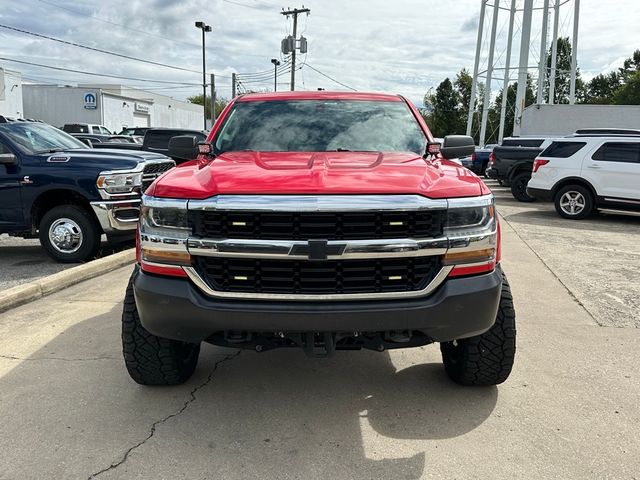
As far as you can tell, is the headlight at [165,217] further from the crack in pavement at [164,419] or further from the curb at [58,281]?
the curb at [58,281]

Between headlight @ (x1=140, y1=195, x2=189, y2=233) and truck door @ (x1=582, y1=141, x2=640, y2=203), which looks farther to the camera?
truck door @ (x1=582, y1=141, x2=640, y2=203)

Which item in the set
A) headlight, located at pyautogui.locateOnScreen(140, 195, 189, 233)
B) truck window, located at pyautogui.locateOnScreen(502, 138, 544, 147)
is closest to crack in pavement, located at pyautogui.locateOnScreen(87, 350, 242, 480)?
headlight, located at pyautogui.locateOnScreen(140, 195, 189, 233)

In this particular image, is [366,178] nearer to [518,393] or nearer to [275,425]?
[275,425]

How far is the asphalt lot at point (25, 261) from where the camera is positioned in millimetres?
6386

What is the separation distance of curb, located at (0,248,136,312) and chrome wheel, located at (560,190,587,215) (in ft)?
30.5

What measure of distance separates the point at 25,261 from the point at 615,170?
35.8 ft

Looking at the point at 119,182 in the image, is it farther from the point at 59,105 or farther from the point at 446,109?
the point at 446,109

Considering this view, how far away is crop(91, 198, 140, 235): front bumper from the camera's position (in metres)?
6.83

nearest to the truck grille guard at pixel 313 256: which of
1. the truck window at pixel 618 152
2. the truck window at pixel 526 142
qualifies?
the truck window at pixel 618 152

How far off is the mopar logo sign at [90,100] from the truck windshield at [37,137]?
146 feet

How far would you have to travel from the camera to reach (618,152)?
11.5 m

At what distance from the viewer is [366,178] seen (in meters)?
2.82

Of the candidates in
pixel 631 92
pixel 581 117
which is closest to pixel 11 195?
pixel 581 117

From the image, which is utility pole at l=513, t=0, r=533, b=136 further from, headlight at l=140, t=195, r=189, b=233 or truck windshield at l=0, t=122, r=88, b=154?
headlight at l=140, t=195, r=189, b=233
